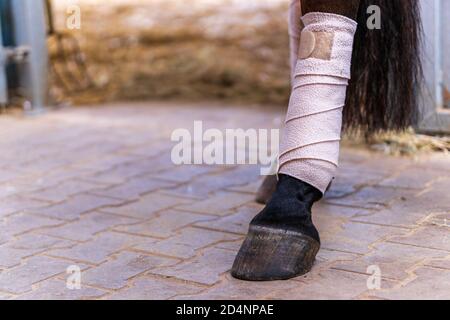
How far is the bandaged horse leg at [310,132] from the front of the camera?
6.32 ft

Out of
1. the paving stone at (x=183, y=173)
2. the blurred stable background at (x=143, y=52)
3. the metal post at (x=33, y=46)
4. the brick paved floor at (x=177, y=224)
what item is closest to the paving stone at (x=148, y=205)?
the brick paved floor at (x=177, y=224)

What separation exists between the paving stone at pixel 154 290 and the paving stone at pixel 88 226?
0.44 metres

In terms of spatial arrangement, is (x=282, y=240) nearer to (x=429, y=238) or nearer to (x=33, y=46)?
(x=429, y=238)

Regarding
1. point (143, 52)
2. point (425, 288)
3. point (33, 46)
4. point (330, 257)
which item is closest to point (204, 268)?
point (330, 257)

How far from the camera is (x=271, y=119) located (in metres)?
4.01

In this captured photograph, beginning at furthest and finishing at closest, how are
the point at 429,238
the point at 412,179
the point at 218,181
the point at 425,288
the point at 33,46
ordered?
the point at 33,46
the point at 218,181
the point at 412,179
the point at 429,238
the point at 425,288

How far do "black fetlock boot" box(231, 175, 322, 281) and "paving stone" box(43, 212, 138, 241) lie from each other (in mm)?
578

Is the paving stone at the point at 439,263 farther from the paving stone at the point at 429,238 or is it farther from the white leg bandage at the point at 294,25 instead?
→ the white leg bandage at the point at 294,25

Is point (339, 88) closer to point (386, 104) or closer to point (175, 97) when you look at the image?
point (386, 104)

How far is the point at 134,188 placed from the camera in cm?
283

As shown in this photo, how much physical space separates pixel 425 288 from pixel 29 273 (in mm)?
956

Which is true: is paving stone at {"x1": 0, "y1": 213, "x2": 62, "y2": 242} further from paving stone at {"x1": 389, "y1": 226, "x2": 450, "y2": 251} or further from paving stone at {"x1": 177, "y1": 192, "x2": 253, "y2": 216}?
paving stone at {"x1": 389, "y1": 226, "x2": 450, "y2": 251}

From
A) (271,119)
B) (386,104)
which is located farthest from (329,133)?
(271,119)

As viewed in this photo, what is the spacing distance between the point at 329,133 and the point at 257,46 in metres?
2.83
